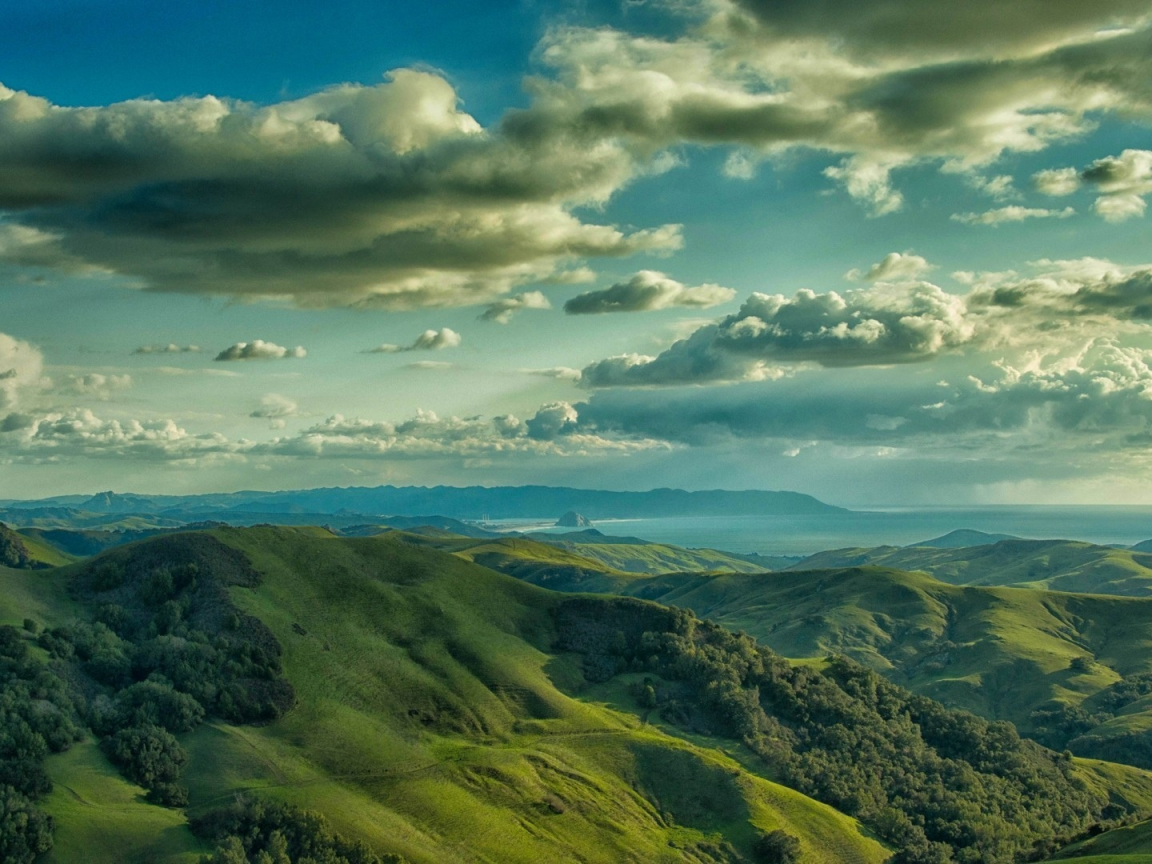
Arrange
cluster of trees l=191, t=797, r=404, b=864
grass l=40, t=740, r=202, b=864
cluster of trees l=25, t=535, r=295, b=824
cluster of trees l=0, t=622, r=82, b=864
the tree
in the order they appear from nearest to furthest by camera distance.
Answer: cluster of trees l=0, t=622, r=82, b=864
grass l=40, t=740, r=202, b=864
cluster of trees l=191, t=797, r=404, b=864
cluster of trees l=25, t=535, r=295, b=824
the tree

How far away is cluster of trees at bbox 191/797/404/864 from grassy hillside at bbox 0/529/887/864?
220 centimetres

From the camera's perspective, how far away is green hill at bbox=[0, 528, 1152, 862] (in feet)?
337

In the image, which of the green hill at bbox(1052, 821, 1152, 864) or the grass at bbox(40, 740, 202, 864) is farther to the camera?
the green hill at bbox(1052, 821, 1152, 864)

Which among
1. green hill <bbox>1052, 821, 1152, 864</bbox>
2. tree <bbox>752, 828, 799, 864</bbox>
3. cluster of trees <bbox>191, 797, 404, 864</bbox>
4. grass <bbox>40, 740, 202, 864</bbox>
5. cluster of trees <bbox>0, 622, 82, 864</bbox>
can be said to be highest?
cluster of trees <bbox>0, 622, 82, 864</bbox>

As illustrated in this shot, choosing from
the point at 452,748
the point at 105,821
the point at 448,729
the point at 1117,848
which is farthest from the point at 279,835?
the point at 1117,848

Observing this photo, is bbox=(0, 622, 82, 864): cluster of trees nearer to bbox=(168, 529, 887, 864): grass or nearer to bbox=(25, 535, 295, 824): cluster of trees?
bbox=(25, 535, 295, 824): cluster of trees

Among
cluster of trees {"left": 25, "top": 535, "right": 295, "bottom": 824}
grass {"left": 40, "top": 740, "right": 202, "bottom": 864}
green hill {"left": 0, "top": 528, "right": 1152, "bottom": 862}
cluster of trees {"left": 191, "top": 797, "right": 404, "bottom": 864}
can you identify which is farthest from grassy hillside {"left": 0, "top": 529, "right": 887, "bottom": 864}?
cluster of trees {"left": 25, "top": 535, "right": 295, "bottom": 824}

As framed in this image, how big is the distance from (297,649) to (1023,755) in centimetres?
15233

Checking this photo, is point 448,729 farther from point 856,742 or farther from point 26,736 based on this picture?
point 856,742

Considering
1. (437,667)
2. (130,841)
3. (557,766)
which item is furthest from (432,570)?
(130,841)

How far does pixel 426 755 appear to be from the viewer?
124 m

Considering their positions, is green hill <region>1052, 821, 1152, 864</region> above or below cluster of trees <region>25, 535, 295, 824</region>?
below

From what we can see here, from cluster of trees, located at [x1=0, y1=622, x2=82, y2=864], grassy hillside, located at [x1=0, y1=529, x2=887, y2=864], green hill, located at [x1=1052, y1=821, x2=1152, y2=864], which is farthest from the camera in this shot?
grassy hillside, located at [x1=0, y1=529, x2=887, y2=864]

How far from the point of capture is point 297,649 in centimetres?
13812
